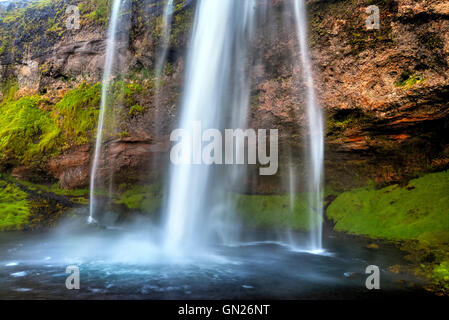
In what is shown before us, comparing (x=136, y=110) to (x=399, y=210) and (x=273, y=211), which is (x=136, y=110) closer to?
(x=273, y=211)

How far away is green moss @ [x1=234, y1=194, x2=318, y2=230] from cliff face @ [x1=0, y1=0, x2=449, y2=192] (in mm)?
949

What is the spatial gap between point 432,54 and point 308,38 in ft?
15.9

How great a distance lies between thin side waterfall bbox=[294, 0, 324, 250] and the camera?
13.2 meters

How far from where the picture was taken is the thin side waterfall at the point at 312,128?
1320cm

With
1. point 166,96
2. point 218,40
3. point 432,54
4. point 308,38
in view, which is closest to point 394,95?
point 432,54

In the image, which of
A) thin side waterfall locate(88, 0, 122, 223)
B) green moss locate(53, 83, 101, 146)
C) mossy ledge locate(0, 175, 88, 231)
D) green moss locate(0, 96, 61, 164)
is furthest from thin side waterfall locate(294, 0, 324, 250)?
green moss locate(0, 96, 61, 164)

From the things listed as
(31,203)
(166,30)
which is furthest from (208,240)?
(166,30)

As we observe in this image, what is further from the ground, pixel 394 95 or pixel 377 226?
pixel 394 95

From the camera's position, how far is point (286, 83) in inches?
552

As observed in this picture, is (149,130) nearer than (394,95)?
No

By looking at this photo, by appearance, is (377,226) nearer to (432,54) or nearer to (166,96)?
(432,54)

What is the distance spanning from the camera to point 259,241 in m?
14.3

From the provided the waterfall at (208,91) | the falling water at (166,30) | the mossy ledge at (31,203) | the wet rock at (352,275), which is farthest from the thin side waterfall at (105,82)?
the wet rock at (352,275)
